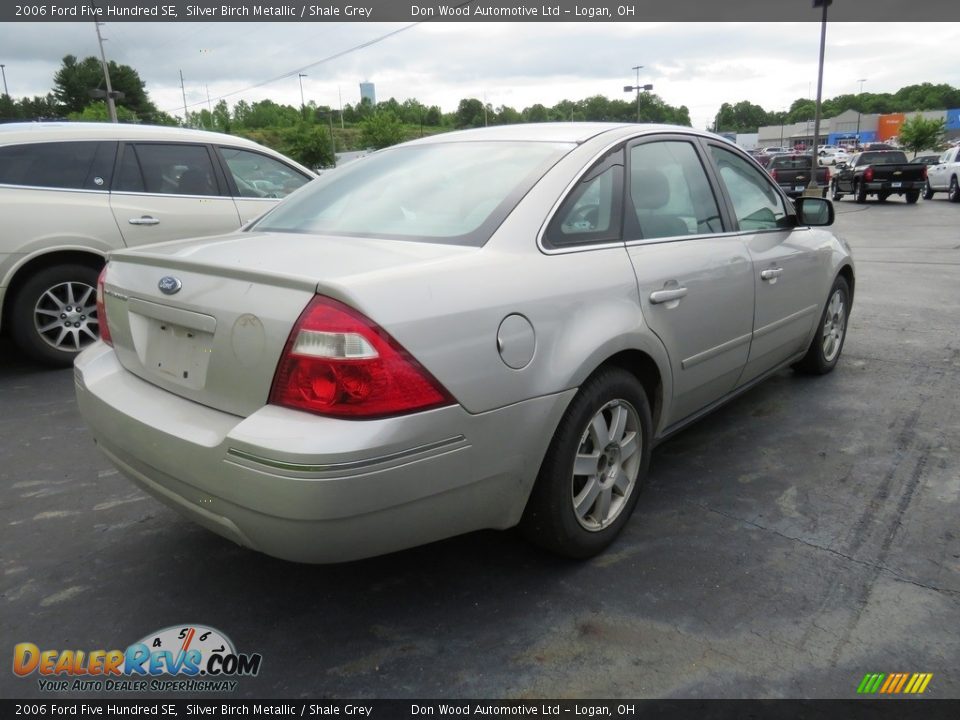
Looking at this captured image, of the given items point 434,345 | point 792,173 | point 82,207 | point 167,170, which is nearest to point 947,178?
point 792,173

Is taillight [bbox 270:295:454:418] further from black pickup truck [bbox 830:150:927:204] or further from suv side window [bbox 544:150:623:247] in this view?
black pickup truck [bbox 830:150:927:204]

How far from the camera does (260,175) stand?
646cm

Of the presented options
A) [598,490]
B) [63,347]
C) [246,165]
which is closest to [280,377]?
[598,490]

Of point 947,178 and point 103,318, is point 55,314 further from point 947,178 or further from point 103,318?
point 947,178

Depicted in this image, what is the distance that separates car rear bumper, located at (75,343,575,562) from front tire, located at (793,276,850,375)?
9.93 ft

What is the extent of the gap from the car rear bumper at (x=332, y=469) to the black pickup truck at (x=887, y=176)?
2478 centimetres

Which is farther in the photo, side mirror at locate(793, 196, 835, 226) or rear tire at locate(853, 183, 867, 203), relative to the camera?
rear tire at locate(853, 183, 867, 203)

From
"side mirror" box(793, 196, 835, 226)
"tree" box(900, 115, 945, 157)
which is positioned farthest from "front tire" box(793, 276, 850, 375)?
"tree" box(900, 115, 945, 157)

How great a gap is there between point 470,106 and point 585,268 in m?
85.4

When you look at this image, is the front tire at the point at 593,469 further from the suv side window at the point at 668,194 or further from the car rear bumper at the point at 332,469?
the suv side window at the point at 668,194

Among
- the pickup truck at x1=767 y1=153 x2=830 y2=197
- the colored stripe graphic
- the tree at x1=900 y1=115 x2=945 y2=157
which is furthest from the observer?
the tree at x1=900 y1=115 x2=945 y2=157

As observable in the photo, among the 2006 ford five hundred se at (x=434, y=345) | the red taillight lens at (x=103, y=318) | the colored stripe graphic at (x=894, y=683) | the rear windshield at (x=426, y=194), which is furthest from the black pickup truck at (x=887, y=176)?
the red taillight lens at (x=103, y=318)

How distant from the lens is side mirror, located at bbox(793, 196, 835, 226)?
14.0 feet

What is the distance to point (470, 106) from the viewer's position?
82.9 meters
